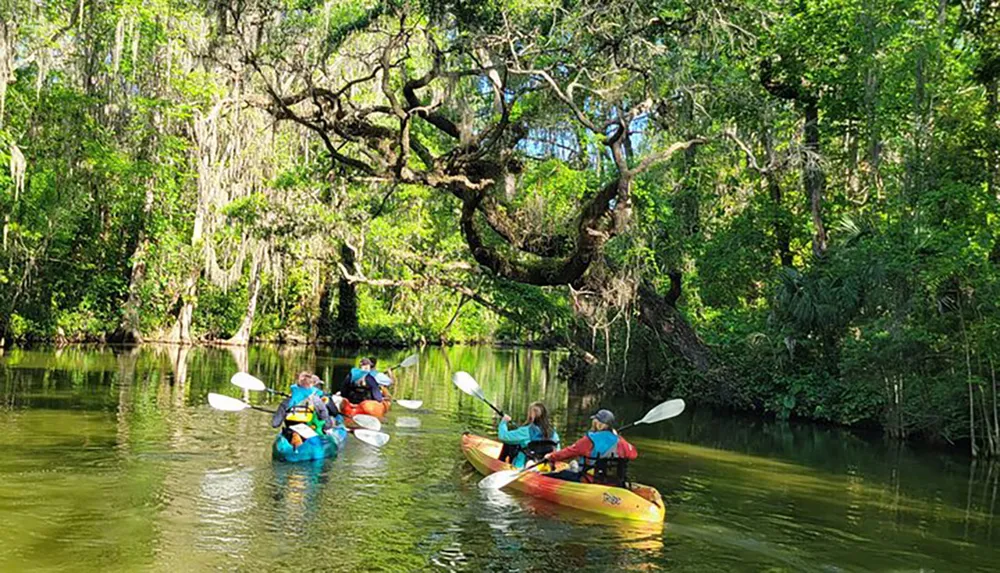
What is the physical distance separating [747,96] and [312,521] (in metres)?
13.3

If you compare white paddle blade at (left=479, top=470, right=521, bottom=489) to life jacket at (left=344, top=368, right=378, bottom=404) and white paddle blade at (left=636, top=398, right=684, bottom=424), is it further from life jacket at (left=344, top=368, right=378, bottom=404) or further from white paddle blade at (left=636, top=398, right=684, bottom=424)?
life jacket at (left=344, top=368, right=378, bottom=404)

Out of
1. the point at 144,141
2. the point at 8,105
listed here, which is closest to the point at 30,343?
the point at 144,141

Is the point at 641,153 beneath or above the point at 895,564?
above

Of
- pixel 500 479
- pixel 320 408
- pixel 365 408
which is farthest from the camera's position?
pixel 365 408

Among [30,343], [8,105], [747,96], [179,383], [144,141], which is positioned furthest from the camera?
[30,343]

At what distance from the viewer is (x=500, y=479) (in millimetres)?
11141

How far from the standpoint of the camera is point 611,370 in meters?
25.0

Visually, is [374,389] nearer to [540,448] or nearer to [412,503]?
[540,448]

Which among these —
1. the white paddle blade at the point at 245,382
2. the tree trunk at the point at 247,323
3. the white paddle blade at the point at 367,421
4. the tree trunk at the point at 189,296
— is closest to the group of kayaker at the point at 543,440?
the white paddle blade at the point at 367,421

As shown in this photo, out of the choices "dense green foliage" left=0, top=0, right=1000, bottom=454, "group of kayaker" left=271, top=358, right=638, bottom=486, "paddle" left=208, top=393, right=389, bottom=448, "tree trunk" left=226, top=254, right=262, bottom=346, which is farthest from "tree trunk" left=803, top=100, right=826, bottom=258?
"tree trunk" left=226, top=254, right=262, bottom=346

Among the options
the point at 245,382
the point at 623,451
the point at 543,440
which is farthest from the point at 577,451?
the point at 245,382

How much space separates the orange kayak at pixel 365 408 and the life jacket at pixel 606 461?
763cm

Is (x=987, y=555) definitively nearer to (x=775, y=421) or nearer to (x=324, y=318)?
(x=775, y=421)

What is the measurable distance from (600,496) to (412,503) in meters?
2.06
